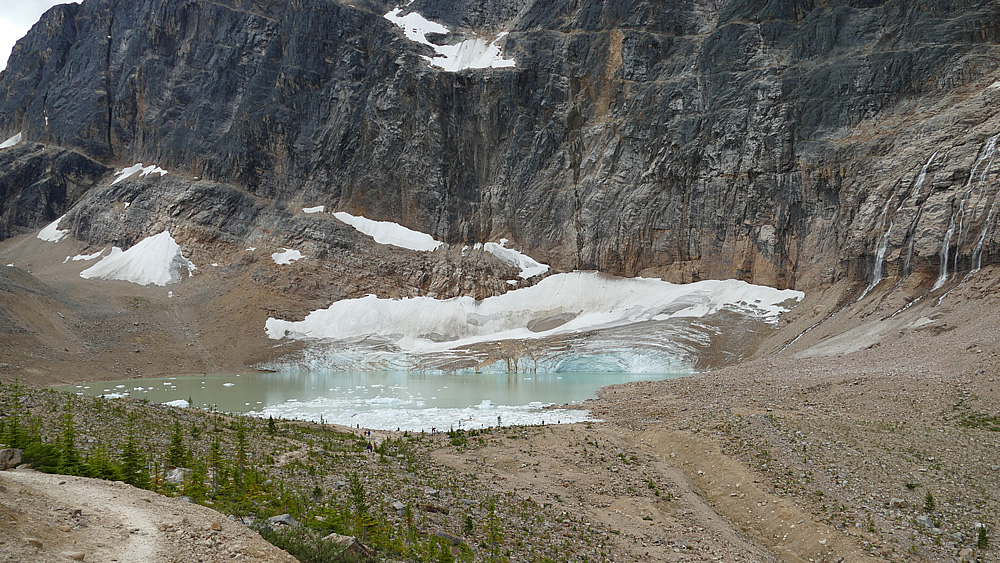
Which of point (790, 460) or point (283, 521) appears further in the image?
point (790, 460)

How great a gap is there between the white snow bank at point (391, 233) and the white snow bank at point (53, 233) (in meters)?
36.6

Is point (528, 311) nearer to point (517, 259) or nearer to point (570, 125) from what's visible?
point (517, 259)

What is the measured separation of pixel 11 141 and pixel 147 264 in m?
46.7

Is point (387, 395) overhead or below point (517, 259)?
below

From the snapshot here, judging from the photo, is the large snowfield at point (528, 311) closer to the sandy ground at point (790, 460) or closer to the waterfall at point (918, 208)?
the waterfall at point (918, 208)

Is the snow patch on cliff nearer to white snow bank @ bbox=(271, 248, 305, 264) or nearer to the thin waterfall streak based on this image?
white snow bank @ bbox=(271, 248, 305, 264)

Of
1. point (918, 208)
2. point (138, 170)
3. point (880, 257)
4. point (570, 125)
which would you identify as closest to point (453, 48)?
point (570, 125)

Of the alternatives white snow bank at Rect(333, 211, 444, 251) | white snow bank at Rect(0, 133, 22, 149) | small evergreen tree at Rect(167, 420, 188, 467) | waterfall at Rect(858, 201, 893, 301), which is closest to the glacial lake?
small evergreen tree at Rect(167, 420, 188, 467)

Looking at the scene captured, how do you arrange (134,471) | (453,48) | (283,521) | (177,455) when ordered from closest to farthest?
(283,521)
(134,471)
(177,455)
(453,48)

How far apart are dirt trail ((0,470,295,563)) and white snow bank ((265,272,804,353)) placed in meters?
45.9

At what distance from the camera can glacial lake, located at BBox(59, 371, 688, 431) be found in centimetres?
2177

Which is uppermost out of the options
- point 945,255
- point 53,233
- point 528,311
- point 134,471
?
point 53,233

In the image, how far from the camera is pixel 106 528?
16.6ft

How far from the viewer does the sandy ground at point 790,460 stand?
8.28 m
